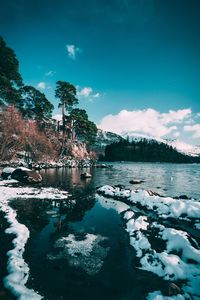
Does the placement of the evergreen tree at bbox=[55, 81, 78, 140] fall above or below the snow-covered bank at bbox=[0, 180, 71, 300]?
above

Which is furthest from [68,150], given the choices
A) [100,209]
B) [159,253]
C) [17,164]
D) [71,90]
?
[159,253]

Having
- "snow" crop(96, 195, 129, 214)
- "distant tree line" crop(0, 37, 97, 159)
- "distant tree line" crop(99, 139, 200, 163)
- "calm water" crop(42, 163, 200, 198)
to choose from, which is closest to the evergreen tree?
"distant tree line" crop(0, 37, 97, 159)

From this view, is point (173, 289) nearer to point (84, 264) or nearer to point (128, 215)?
point (84, 264)

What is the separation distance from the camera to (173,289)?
20.6 feet

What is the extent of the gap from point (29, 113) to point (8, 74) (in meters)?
17.4

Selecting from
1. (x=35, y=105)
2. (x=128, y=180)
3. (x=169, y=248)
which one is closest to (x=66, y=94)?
(x=35, y=105)

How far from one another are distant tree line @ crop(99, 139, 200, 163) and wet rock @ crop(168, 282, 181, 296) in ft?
443

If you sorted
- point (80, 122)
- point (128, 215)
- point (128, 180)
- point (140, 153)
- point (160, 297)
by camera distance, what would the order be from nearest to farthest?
1. point (160, 297)
2. point (128, 215)
3. point (128, 180)
4. point (80, 122)
5. point (140, 153)

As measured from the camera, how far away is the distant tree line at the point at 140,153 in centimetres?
14688

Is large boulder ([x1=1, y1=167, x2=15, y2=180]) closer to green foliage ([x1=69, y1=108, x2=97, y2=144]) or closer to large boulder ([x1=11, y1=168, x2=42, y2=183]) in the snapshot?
large boulder ([x1=11, y1=168, x2=42, y2=183])

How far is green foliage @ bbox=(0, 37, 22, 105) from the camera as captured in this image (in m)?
42.0

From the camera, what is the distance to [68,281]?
6.68m

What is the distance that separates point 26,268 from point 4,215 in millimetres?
6550

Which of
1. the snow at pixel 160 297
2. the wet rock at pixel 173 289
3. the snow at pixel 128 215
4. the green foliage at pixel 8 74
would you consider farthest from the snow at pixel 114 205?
the green foliage at pixel 8 74
